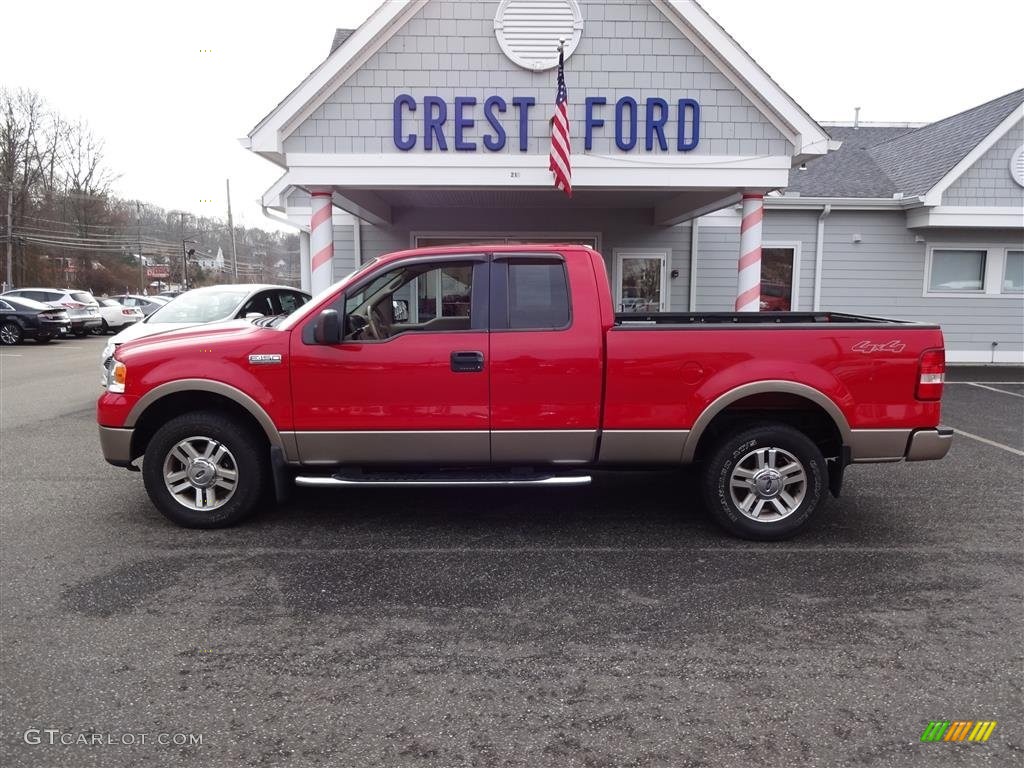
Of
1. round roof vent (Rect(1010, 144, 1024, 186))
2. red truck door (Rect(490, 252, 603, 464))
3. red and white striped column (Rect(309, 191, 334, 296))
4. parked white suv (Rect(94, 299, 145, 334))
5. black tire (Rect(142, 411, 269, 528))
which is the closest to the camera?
red truck door (Rect(490, 252, 603, 464))

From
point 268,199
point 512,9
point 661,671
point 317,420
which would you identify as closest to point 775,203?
point 512,9

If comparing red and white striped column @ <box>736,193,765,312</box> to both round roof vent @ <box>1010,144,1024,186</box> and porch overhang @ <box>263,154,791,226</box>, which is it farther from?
round roof vent @ <box>1010,144,1024,186</box>

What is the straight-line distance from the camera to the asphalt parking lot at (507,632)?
292 cm

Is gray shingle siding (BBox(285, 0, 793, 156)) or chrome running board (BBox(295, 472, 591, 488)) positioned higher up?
gray shingle siding (BBox(285, 0, 793, 156))

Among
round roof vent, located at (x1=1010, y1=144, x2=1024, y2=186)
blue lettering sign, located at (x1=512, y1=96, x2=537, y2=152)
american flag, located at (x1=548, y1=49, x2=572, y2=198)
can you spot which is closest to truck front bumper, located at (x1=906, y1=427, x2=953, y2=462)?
american flag, located at (x1=548, y1=49, x2=572, y2=198)

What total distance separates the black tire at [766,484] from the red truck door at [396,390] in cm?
161

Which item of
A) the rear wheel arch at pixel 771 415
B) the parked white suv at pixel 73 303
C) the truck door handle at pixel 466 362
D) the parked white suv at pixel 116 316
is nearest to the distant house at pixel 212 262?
the parked white suv at pixel 116 316

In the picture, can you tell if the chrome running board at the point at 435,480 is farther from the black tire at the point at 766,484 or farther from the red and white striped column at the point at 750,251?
the red and white striped column at the point at 750,251

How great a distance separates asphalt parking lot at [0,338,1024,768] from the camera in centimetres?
292

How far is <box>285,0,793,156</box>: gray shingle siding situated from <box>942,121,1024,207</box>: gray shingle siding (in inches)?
258

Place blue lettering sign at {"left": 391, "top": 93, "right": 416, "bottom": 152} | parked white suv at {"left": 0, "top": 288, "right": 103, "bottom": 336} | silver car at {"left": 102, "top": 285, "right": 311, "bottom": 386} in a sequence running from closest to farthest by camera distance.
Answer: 1. silver car at {"left": 102, "top": 285, "right": 311, "bottom": 386}
2. blue lettering sign at {"left": 391, "top": 93, "right": 416, "bottom": 152}
3. parked white suv at {"left": 0, "top": 288, "right": 103, "bottom": 336}

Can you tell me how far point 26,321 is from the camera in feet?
74.1

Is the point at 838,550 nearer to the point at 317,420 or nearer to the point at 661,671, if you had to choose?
the point at 661,671

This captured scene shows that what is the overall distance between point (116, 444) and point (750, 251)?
839 cm
